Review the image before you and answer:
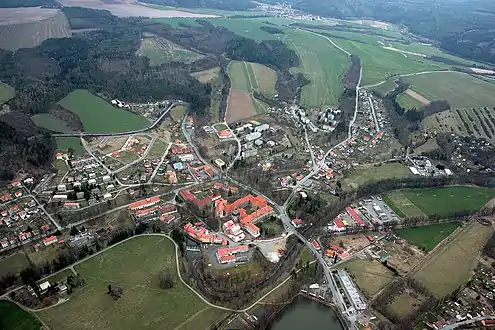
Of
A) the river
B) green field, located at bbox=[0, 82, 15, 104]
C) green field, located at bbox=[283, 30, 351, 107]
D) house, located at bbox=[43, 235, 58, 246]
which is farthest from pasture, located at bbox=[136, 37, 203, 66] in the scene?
the river

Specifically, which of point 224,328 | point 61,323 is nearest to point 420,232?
point 224,328

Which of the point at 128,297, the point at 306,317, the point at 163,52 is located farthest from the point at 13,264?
the point at 163,52

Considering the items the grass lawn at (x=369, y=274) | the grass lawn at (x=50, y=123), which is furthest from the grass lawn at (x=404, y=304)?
the grass lawn at (x=50, y=123)

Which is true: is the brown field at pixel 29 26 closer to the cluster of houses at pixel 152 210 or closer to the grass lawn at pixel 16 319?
the cluster of houses at pixel 152 210

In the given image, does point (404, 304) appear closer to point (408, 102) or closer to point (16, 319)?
point (16, 319)

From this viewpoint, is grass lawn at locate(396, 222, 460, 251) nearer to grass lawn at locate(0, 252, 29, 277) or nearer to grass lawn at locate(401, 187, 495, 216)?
grass lawn at locate(401, 187, 495, 216)

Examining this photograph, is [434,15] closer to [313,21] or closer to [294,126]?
[313,21]

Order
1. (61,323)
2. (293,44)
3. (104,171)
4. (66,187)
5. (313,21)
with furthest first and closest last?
(313,21), (293,44), (104,171), (66,187), (61,323)
